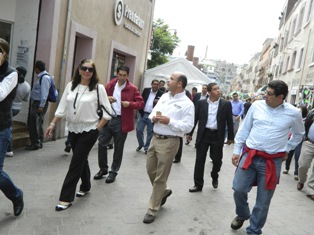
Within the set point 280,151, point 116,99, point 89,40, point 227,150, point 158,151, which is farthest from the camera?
point 227,150

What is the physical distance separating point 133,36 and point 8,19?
20.5ft

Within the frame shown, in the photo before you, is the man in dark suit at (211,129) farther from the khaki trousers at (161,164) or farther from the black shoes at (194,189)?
the khaki trousers at (161,164)

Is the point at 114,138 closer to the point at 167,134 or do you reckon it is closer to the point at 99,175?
the point at 99,175

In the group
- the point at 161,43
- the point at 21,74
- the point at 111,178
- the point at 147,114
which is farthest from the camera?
the point at 161,43

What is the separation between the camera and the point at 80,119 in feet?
14.1

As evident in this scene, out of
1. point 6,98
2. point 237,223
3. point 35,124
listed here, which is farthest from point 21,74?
point 237,223

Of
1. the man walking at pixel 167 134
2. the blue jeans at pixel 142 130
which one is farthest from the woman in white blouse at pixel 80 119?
the blue jeans at pixel 142 130

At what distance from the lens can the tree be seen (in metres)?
30.9

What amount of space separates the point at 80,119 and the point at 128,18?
8.88m

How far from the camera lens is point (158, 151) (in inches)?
168

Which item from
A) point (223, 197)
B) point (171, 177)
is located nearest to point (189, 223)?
point (223, 197)

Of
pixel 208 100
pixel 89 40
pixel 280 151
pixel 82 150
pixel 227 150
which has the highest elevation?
pixel 89 40

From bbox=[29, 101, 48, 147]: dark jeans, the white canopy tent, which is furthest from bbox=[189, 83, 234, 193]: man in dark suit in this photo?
the white canopy tent

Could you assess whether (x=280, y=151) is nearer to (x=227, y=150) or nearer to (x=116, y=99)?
(x=116, y=99)
